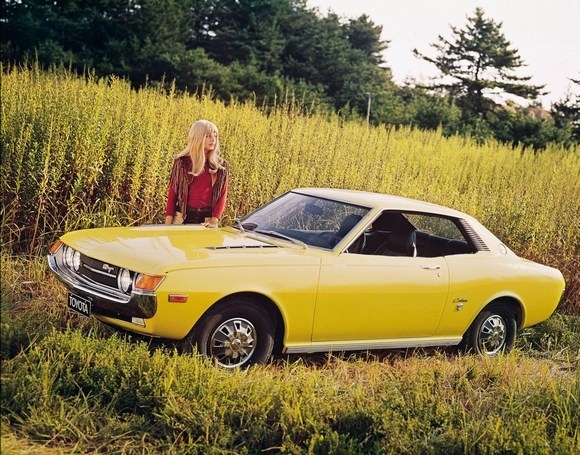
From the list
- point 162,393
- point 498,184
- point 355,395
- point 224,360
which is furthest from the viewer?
point 498,184

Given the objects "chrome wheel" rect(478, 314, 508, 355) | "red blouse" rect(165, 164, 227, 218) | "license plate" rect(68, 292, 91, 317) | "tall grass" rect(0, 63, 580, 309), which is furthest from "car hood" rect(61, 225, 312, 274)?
"chrome wheel" rect(478, 314, 508, 355)

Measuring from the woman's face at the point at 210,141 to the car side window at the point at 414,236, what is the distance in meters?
1.78

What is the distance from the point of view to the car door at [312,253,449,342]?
634 centimetres

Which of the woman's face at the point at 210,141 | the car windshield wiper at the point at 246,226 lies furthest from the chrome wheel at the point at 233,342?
the woman's face at the point at 210,141

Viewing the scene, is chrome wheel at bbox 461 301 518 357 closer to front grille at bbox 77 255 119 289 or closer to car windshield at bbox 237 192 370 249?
car windshield at bbox 237 192 370 249

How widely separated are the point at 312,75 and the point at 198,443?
37.0 metres

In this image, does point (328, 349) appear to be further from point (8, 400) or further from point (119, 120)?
point (119, 120)

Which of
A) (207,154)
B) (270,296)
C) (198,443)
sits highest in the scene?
(207,154)

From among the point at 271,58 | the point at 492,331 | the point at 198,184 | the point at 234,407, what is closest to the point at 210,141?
the point at 198,184

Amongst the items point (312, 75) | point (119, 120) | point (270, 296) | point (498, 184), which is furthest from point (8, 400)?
point (312, 75)

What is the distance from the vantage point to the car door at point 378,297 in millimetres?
6336

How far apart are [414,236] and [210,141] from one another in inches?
85.9

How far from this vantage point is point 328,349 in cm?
644

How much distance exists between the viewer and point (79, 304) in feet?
19.0
